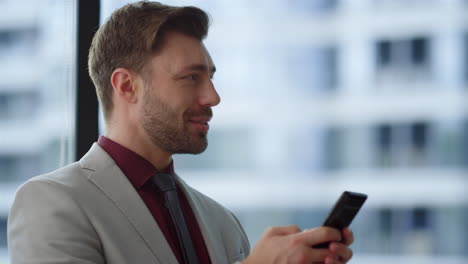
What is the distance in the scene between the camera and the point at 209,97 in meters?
1.55

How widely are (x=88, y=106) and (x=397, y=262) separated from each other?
2.72 m

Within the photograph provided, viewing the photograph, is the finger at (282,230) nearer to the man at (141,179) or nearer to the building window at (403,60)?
the man at (141,179)

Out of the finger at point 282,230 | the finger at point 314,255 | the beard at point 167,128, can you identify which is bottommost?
the finger at point 314,255

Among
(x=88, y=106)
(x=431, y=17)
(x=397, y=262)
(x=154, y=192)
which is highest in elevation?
(x=431, y=17)

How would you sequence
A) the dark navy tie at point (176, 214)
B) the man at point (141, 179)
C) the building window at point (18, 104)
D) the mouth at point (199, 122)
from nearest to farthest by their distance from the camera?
the man at point (141, 179)
the dark navy tie at point (176, 214)
the mouth at point (199, 122)
the building window at point (18, 104)

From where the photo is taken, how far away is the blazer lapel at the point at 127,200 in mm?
1364

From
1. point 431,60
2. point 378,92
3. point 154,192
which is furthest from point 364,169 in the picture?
point 154,192

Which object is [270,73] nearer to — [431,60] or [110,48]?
[431,60]

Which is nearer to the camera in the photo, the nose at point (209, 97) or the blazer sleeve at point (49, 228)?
the blazer sleeve at point (49, 228)

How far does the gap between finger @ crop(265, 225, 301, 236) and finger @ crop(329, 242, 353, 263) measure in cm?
9

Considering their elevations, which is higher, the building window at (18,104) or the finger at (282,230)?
the building window at (18,104)

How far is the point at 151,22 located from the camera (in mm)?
1565

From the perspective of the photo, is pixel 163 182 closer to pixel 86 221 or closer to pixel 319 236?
pixel 86 221

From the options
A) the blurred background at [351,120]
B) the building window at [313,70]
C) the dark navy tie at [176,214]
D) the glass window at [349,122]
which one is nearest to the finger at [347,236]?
the dark navy tie at [176,214]
